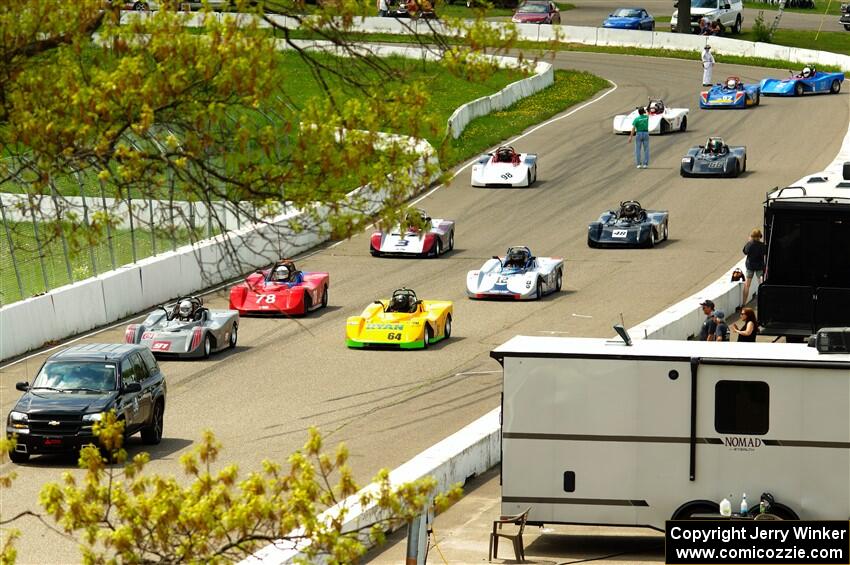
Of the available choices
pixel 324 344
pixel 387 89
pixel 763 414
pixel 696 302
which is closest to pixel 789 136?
pixel 696 302

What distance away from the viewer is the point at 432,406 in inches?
935

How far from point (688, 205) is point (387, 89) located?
3422cm

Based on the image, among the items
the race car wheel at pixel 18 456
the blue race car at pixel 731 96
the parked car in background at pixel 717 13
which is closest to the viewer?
the race car wheel at pixel 18 456

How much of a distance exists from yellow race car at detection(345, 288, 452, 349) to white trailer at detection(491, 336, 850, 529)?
38.7ft

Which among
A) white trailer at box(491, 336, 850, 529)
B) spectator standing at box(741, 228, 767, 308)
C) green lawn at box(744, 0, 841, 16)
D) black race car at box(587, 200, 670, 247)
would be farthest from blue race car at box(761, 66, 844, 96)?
white trailer at box(491, 336, 850, 529)

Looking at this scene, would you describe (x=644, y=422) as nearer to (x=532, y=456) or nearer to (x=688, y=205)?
(x=532, y=456)

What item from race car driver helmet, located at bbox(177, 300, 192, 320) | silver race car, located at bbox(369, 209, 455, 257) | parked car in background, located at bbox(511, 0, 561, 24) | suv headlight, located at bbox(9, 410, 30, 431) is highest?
parked car in background, located at bbox(511, 0, 561, 24)

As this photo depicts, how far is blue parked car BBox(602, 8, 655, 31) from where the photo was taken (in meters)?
76.1

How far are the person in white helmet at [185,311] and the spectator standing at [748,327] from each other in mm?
9522

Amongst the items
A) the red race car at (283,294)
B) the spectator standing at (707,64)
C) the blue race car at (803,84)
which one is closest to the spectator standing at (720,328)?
the red race car at (283,294)

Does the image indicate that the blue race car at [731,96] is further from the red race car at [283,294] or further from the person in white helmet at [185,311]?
the person in white helmet at [185,311]

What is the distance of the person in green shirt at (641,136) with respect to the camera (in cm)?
4500

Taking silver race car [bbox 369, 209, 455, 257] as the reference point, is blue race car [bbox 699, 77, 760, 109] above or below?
above

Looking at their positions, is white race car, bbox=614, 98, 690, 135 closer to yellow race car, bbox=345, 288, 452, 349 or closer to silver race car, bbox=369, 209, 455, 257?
silver race car, bbox=369, 209, 455, 257
